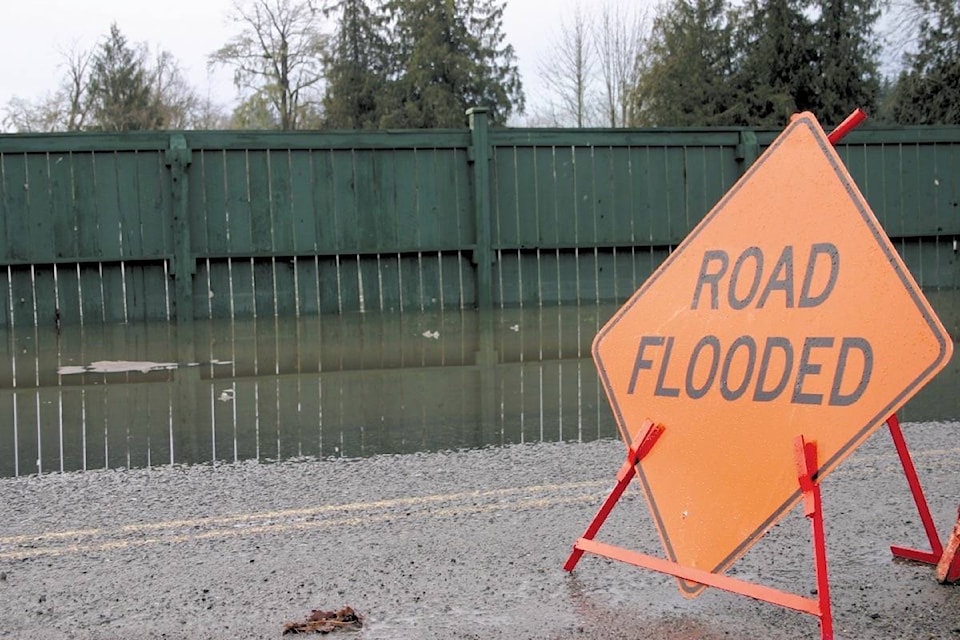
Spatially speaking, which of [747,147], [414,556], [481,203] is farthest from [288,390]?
[747,147]

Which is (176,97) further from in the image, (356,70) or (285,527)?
(285,527)

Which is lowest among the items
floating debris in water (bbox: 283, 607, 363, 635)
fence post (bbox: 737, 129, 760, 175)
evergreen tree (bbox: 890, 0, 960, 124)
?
floating debris in water (bbox: 283, 607, 363, 635)

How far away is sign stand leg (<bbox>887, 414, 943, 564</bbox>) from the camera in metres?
3.76

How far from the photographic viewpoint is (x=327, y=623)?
333 centimetres

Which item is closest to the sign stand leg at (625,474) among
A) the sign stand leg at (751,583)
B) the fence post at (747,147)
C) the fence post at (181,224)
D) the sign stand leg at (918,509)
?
the sign stand leg at (751,583)

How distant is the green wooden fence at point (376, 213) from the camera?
1319 centimetres

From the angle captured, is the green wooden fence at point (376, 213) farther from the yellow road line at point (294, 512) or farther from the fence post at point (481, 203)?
the yellow road line at point (294, 512)

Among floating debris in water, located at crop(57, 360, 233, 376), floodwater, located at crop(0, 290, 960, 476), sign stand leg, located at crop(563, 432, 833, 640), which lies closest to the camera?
sign stand leg, located at crop(563, 432, 833, 640)

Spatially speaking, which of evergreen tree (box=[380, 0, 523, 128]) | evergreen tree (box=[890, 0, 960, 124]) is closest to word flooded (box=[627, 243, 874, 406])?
evergreen tree (box=[890, 0, 960, 124])

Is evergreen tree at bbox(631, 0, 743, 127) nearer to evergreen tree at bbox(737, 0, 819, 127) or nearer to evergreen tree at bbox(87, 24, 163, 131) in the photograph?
evergreen tree at bbox(737, 0, 819, 127)

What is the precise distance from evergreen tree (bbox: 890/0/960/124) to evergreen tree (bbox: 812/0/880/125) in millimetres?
1681

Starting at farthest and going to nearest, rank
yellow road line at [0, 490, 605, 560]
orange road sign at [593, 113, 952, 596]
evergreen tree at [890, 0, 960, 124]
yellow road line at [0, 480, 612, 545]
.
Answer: evergreen tree at [890, 0, 960, 124], yellow road line at [0, 480, 612, 545], yellow road line at [0, 490, 605, 560], orange road sign at [593, 113, 952, 596]

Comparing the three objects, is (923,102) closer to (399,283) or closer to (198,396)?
(399,283)

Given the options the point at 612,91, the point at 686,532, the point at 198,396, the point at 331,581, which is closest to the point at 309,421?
the point at 198,396
